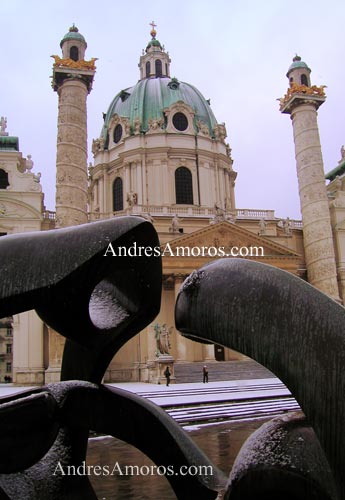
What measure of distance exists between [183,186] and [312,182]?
10693mm

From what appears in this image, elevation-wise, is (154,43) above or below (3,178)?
above

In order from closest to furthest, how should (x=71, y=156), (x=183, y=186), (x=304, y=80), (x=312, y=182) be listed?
1. (x=71, y=156)
2. (x=312, y=182)
3. (x=304, y=80)
4. (x=183, y=186)

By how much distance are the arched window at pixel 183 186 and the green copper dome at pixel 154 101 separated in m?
4.44

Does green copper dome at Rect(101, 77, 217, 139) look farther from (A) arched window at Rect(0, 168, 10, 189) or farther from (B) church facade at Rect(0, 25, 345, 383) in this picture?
(A) arched window at Rect(0, 168, 10, 189)

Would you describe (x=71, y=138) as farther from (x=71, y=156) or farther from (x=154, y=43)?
(x=154, y=43)

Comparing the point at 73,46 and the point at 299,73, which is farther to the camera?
the point at 299,73

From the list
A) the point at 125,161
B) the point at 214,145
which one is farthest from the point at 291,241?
the point at 125,161

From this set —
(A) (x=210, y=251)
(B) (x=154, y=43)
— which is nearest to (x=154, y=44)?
(B) (x=154, y=43)

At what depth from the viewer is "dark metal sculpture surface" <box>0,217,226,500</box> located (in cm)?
322

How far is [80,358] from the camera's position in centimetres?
403

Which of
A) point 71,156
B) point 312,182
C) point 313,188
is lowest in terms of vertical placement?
point 313,188

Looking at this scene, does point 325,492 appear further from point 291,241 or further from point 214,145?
point 214,145

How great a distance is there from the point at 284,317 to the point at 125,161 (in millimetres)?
37407

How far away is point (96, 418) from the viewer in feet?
11.8
